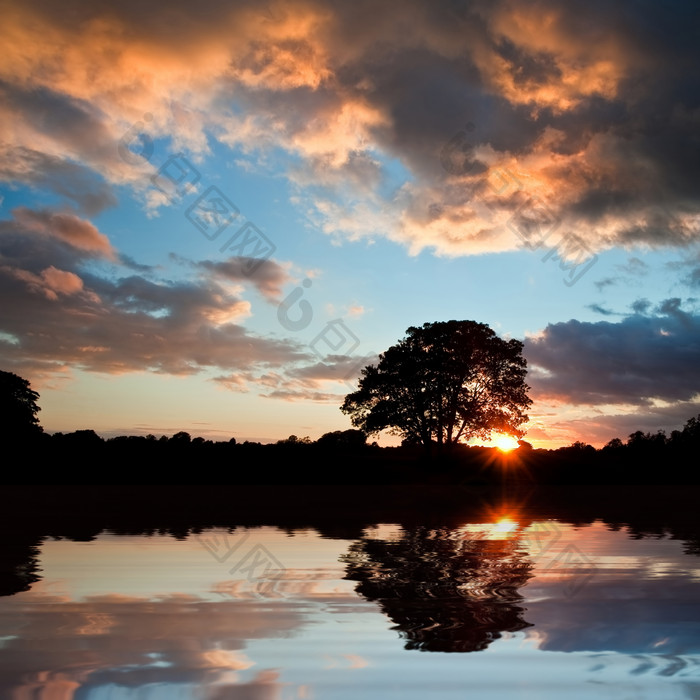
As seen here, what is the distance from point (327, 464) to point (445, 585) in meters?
47.9

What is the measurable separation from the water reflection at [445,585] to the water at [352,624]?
0.14 ft

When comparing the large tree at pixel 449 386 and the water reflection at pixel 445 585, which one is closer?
the water reflection at pixel 445 585

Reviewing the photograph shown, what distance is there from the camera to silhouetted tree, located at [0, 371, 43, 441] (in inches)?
2943

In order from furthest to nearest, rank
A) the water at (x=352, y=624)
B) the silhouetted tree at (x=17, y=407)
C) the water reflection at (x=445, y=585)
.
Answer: the silhouetted tree at (x=17, y=407), the water reflection at (x=445, y=585), the water at (x=352, y=624)

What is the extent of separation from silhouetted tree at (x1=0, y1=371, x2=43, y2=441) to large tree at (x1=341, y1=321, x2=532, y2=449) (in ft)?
109

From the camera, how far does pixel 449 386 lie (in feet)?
224

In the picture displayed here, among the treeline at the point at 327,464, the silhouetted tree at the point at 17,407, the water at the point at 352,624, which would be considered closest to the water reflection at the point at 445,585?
the water at the point at 352,624

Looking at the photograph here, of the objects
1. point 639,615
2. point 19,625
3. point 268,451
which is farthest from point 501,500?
point 19,625

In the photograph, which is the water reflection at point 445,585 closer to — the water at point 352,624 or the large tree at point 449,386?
the water at point 352,624

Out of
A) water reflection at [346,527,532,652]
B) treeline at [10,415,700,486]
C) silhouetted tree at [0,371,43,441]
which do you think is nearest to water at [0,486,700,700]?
water reflection at [346,527,532,652]

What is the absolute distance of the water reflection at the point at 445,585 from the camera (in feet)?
28.7

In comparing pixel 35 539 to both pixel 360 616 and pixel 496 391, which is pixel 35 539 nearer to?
pixel 360 616

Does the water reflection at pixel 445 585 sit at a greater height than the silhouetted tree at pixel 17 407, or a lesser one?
lesser

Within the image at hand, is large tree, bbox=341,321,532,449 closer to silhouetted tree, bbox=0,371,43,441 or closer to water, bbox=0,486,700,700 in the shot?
silhouetted tree, bbox=0,371,43,441
